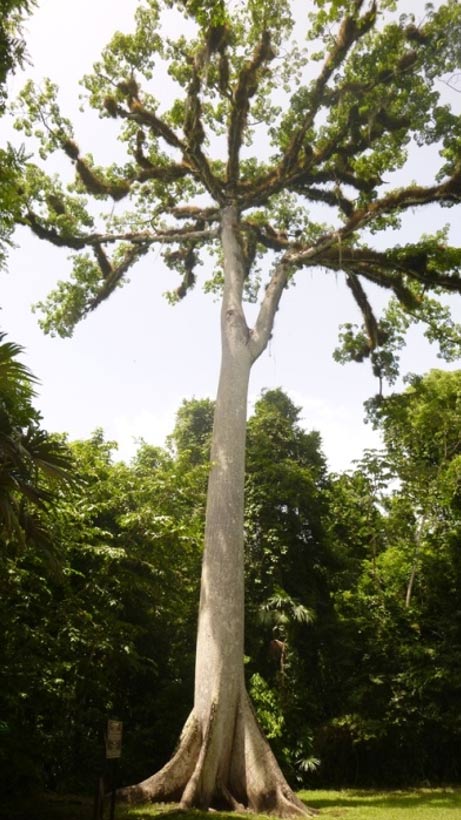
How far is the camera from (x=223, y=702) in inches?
287

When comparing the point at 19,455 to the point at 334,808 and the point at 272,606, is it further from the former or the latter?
the point at 272,606

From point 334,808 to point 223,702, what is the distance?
2486 mm

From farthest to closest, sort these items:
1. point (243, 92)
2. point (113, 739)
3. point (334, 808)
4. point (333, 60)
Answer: point (243, 92)
point (333, 60)
point (334, 808)
point (113, 739)

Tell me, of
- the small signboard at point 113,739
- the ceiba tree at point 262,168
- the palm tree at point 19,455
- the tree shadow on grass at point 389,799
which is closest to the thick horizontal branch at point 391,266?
the ceiba tree at point 262,168

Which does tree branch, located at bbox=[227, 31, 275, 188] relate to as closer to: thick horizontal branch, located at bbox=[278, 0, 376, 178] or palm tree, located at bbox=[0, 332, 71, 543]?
thick horizontal branch, located at bbox=[278, 0, 376, 178]

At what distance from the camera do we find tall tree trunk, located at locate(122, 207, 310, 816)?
269 inches

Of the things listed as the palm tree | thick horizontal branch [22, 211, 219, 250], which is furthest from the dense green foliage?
thick horizontal branch [22, 211, 219, 250]

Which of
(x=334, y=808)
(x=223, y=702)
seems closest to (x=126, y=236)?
(x=223, y=702)

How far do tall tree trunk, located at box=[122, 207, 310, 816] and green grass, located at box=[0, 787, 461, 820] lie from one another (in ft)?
1.40

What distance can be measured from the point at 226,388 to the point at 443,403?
8.21 metres

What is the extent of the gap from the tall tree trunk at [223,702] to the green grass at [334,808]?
426mm

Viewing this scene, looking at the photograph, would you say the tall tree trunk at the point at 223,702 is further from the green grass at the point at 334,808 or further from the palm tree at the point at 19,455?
the palm tree at the point at 19,455

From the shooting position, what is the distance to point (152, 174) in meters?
13.4

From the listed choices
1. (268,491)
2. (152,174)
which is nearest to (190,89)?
(152,174)
